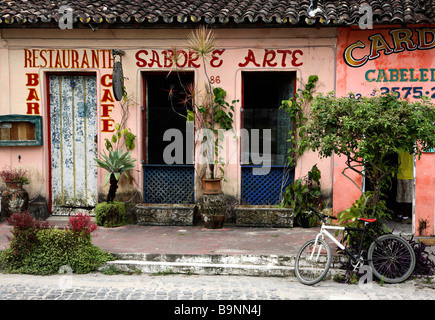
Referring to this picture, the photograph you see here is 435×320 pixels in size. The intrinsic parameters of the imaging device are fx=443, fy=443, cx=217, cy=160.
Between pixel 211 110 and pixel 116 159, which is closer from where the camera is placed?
pixel 116 159

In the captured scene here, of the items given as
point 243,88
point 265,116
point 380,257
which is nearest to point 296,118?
point 265,116

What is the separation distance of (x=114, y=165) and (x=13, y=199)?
2.29 meters

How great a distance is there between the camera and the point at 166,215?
9.27 metres

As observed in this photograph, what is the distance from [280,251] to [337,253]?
36.1 inches

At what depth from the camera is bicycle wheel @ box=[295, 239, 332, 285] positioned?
649cm

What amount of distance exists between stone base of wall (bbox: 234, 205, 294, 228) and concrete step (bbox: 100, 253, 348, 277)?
206cm

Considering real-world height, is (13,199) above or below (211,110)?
below

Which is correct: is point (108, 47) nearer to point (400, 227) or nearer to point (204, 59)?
point (204, 59)

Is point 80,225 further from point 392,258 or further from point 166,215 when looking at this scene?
point 392,258

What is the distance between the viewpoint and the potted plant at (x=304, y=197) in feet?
30.0

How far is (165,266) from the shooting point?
6.95 m

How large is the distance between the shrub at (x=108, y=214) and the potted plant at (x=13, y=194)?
64.2 inches

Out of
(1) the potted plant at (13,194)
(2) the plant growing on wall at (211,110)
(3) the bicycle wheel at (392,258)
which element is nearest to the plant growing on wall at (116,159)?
(2) the plant growing on wall at (211,110)

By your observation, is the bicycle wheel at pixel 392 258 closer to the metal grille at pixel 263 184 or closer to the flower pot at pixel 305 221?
the flower pot at pixel 305 221
